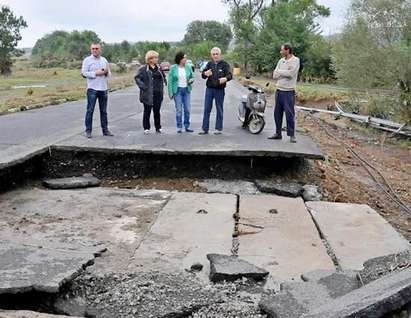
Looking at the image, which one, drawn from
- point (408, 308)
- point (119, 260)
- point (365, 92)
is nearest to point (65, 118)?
point (119, 260)

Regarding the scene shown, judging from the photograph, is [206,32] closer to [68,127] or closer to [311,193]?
[68,127]

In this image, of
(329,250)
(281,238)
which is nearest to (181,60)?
(281,238)

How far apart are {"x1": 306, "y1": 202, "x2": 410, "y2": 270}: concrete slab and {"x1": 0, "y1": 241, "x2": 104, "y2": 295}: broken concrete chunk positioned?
2609 millimetres

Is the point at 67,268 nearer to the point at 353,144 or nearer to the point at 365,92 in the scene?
Result: the point at 353,144

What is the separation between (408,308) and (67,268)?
8.73ft

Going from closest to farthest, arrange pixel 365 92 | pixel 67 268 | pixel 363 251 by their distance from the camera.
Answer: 1. pixel 67 268
2. pixel 363 251
3. pixel 365 92

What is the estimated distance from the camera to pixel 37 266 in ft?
14.6

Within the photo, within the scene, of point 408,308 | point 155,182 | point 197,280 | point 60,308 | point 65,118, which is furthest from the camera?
point 65,118

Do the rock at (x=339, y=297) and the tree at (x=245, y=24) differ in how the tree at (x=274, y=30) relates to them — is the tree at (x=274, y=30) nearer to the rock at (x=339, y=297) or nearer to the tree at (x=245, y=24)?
the tree at (x=245, y=24)

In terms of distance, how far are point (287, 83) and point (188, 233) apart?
406 centimetres

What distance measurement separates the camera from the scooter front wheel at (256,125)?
34.5 feet

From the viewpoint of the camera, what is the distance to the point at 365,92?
75.0 feet

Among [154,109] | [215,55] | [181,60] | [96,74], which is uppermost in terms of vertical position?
[215,55]

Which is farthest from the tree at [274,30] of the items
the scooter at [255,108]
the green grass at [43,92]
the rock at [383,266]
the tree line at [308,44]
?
the rock at [383,266]
